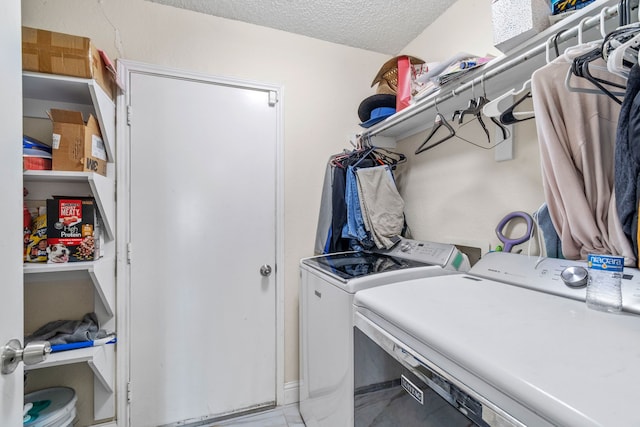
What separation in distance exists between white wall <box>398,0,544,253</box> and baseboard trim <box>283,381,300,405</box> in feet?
4.49

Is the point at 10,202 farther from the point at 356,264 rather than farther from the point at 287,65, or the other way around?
the point at 287,65

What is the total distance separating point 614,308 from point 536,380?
1.61 feet

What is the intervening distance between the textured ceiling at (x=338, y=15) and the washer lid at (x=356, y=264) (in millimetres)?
1546

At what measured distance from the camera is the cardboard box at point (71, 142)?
1.27m

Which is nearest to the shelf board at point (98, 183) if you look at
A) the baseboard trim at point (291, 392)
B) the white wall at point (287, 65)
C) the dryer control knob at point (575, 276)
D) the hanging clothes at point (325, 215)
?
the white wall at point (287, 65)

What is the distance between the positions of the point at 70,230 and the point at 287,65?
1.64m

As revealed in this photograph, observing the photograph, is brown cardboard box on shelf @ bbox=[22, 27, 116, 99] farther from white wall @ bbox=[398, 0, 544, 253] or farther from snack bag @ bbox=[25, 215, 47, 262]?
white wall @ bbox=[398, 0, 544, 253]

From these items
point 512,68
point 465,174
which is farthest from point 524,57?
point 465,174

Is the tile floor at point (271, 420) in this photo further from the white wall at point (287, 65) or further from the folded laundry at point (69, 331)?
the folded laundry at point (69, 331)

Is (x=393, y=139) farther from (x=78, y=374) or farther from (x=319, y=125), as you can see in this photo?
(x=78, y=374)

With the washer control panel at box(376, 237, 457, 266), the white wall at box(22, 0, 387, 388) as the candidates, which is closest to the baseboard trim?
the white wall at box(22, 0, 387, 388)

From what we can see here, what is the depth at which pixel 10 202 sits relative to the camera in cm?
57

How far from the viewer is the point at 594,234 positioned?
831 millimetres

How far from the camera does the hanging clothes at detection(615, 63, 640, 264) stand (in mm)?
667
